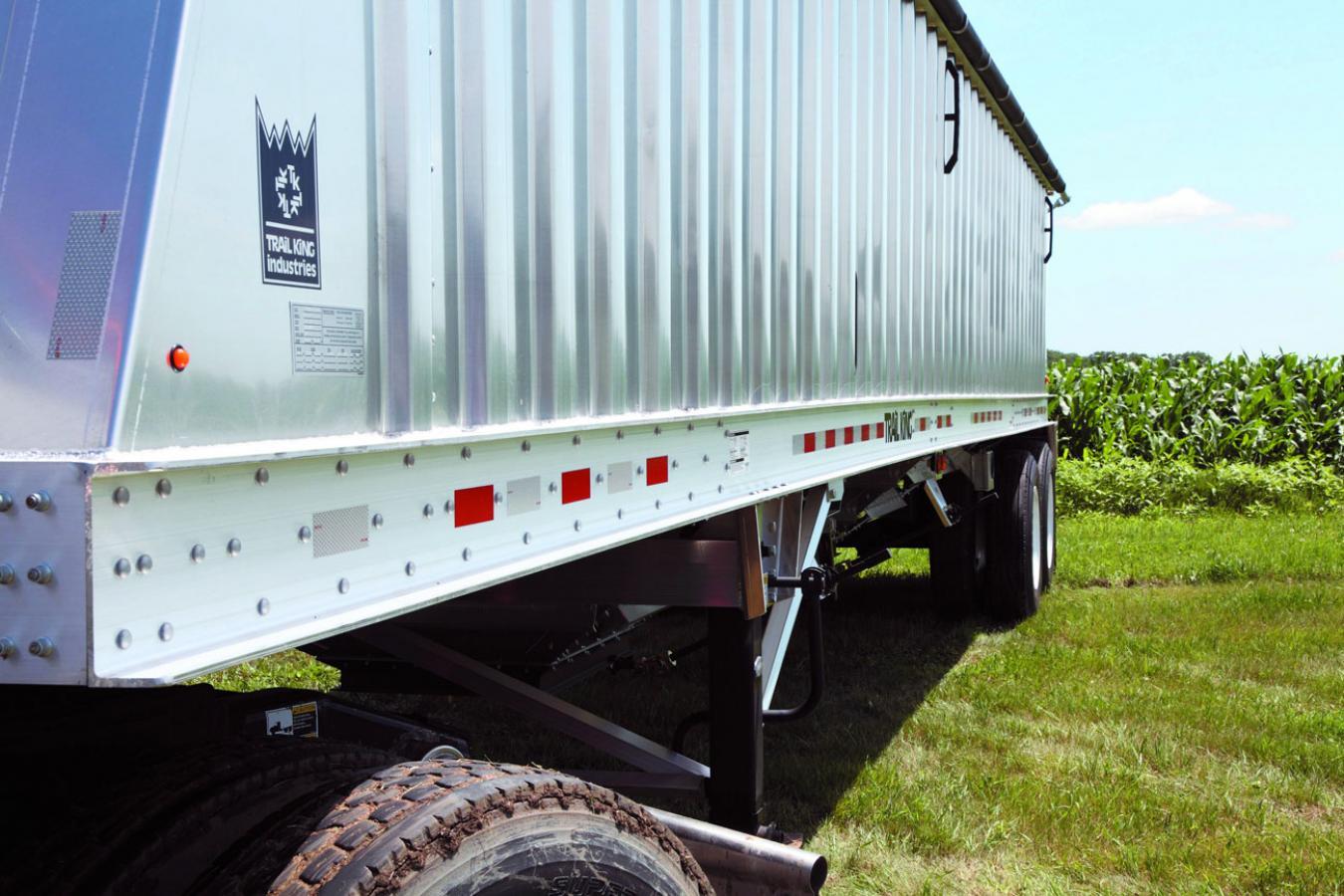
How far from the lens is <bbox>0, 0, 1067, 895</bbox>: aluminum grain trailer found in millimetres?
1330

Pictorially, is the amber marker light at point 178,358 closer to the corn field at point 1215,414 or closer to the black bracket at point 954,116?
the black bracket at point 954,116

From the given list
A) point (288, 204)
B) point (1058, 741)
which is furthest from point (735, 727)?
point (1058, 741)

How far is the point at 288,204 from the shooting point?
1562 mm

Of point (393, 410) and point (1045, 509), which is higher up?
point (393, 410)

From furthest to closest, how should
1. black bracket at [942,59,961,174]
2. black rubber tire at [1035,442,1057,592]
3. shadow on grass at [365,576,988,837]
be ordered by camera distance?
black rubber tire at [1035,442,1057,592] < black bracket at [942,59,961,174] < shadow on grass at [365,576,988,837]

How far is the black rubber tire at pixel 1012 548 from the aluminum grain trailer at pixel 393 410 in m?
4.99

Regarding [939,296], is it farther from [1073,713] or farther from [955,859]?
[955,859]

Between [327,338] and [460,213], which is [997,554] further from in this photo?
[327,338]

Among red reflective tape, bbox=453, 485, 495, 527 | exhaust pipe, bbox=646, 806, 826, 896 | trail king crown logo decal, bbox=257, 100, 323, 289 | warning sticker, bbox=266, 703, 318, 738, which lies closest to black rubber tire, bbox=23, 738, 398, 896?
red reflective tape, bbox=453, 485, 495, 527

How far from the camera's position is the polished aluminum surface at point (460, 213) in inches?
53.2

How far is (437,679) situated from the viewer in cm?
400

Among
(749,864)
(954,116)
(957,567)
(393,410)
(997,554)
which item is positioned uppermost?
(954,116)

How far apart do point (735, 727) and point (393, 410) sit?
2.06m

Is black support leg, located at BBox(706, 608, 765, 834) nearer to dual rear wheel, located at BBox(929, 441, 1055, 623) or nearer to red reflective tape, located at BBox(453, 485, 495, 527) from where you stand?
red reflective tape, located at BBox(453, 485, 495, 527)
